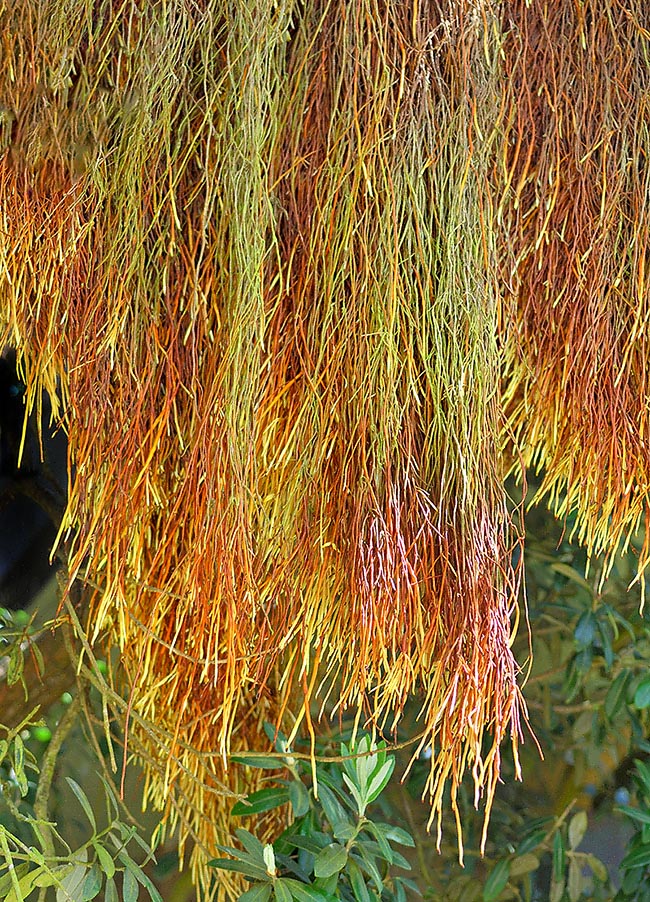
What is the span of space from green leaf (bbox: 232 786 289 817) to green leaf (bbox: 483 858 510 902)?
42 centimetres

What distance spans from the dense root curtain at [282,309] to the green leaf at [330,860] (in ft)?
→ 0.81

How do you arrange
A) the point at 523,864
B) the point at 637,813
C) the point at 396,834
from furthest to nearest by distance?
1. the point at 523,864
2. the point at 637,813
3. the point at 396,834

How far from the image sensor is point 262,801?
93cm

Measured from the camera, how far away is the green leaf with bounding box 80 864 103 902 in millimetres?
824

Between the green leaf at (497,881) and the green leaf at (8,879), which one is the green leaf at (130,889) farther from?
the green leaf at (497,881)

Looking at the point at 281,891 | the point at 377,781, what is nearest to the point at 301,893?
the point at 281,891

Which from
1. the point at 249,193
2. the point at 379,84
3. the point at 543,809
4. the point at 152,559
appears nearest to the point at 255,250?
the point at 249,193

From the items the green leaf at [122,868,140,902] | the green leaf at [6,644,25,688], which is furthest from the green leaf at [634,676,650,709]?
the green leaf at [6,644,25,688]

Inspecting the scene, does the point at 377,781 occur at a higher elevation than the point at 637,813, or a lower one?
higher

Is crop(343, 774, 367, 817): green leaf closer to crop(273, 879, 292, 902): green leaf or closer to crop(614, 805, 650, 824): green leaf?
crop(273, 879, 292, 902): green leaf

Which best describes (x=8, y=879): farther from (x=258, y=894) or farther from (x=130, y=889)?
(x=258, y=894)

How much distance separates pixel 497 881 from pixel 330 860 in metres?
0.41

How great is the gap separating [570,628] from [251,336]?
818 mm

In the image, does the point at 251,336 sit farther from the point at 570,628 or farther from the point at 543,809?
the point at 543,809
